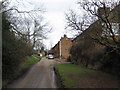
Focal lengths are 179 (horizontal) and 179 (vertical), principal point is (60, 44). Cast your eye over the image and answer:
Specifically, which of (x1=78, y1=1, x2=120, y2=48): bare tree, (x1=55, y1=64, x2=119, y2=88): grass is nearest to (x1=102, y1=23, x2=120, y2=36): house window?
(x1=78, y1=1, x2=120, y2=48): bare tree

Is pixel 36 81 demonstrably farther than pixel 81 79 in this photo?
Yes

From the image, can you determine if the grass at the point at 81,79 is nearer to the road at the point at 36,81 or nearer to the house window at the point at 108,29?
the road at the point at 36,81

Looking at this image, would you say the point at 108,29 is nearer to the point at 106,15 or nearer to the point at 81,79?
the point at 106,15

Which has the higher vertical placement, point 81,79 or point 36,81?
point 81,79

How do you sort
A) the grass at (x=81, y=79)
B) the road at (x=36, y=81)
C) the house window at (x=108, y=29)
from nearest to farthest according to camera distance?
the grass at (x=81, y=79) → the house window at (x=108, y=29) → the road at (x=36, y=81)

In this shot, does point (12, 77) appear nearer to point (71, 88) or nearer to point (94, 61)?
point (71, 88)

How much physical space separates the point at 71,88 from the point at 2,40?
595 centimetres

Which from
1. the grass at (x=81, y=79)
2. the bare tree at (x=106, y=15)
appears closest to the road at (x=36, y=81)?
the grass at (x=81, y=79)

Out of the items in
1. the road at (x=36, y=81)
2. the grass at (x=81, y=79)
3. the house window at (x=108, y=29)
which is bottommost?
the road at (x=36, y=81)

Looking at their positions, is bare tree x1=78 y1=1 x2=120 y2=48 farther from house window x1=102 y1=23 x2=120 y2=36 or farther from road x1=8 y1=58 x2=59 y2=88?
road x1=8 y1=58 x2=59 y2=88

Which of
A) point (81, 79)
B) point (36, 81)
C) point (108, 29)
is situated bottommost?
point (36, 81)

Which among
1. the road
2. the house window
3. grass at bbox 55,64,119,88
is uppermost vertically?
the house window

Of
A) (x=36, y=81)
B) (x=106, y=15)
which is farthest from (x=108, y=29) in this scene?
(x=36, y=81)

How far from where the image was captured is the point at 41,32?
35.8m
